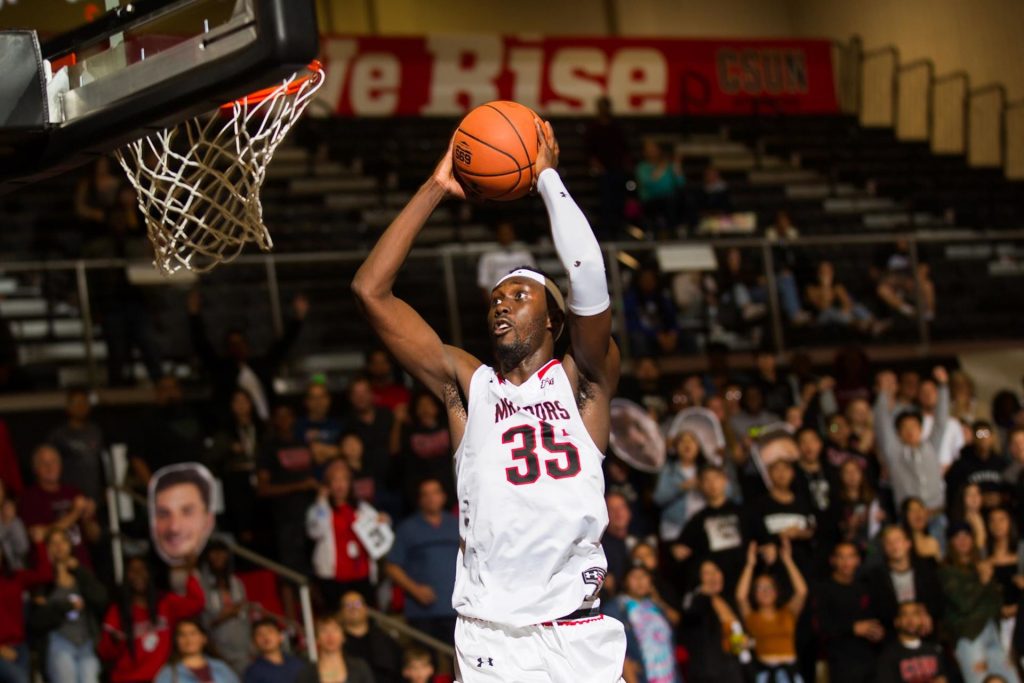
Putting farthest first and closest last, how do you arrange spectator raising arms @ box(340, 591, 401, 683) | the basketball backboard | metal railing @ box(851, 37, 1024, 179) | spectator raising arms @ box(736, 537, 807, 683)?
1. metal railing @ box(851, 37, 1024, 179)
2. spectator raising arms @ box(736, 537, 807, 683)
3. spectator raising arms @ box(340, 591, 401, 683)
4. the basketball backboard

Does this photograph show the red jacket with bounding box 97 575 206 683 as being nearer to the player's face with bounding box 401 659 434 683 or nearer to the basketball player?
the player's face with bounding box 401 659 434 683

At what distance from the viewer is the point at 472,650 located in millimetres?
4762

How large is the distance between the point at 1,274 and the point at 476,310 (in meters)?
3.95

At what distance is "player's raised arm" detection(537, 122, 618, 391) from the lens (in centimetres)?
470

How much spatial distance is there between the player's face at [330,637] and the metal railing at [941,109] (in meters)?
14.3

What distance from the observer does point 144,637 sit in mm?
9219

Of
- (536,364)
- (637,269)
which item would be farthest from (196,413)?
(536,364)

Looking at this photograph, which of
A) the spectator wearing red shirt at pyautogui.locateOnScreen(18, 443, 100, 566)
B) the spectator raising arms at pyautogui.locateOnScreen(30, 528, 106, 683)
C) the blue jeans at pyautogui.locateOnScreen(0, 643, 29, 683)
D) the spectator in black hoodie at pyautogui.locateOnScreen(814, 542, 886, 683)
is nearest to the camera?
the blue jeans at pyautogui.locateOnScreen(0, 643, 29, 683)

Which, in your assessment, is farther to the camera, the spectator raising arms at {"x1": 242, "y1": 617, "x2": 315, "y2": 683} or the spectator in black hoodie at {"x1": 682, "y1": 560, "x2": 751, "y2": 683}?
the spectator in black hoodie at {"x1": 682, "y1": 560, "x2": 751, "y2": 683}

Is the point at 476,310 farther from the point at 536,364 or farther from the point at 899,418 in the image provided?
the point at 536,364

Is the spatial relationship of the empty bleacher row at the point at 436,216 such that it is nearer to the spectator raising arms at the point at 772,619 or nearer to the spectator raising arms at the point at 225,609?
the spectator raising arms at the point at 225,609

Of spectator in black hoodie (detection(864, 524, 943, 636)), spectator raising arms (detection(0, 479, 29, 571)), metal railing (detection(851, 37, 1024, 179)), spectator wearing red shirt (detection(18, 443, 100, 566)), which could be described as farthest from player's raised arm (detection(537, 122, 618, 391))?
metal railing (detection(851, 37, 1024, 179))

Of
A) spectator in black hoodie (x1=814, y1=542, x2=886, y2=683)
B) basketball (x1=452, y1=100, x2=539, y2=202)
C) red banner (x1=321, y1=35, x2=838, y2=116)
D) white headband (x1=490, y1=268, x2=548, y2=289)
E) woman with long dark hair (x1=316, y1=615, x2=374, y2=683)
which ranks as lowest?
spectator in black hoodie (x1=814, y1=542, x2=886, y2=683)

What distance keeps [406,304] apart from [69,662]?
4.91m
